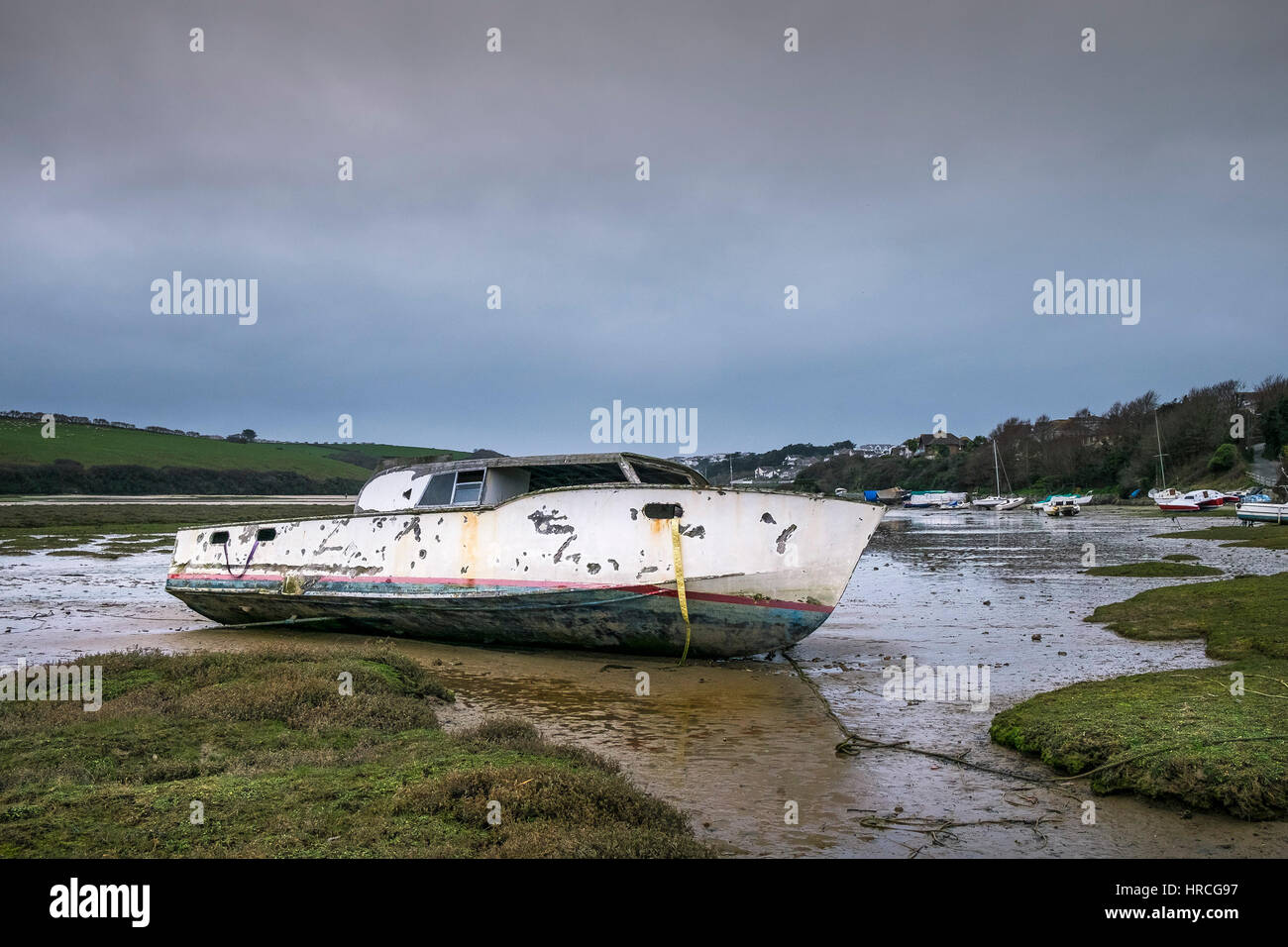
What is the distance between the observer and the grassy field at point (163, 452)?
259 feet

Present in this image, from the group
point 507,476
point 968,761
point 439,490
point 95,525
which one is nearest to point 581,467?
point 507,476

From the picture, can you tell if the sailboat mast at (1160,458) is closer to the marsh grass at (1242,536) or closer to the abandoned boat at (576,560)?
the marsh grass at (1242,536)

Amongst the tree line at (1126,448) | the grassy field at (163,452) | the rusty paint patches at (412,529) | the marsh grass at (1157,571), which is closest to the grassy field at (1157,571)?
the marsh grass at (1157,571)

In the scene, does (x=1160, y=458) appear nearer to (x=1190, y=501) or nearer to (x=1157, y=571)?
(x=1190, y=501)

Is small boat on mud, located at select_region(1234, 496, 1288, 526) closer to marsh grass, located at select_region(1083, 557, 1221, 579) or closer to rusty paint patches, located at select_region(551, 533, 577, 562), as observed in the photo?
marsh grass, located at select_region(1083, 557, 1221, 579)

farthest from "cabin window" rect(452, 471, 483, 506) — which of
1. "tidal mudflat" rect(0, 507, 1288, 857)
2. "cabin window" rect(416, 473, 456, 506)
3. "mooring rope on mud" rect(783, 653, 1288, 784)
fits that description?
"mooring rope on mud" rect(783, 653, 1288, 784)

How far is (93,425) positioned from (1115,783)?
393 ft

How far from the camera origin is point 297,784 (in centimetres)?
488

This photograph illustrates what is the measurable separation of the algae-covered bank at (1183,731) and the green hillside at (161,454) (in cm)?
7461

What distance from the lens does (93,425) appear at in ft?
338

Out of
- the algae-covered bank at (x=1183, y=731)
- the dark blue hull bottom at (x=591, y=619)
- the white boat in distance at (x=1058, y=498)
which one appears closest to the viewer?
the algae-covered bank at (x=1183, y=731)

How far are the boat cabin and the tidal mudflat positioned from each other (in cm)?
227

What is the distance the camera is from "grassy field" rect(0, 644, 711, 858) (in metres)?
3.95
